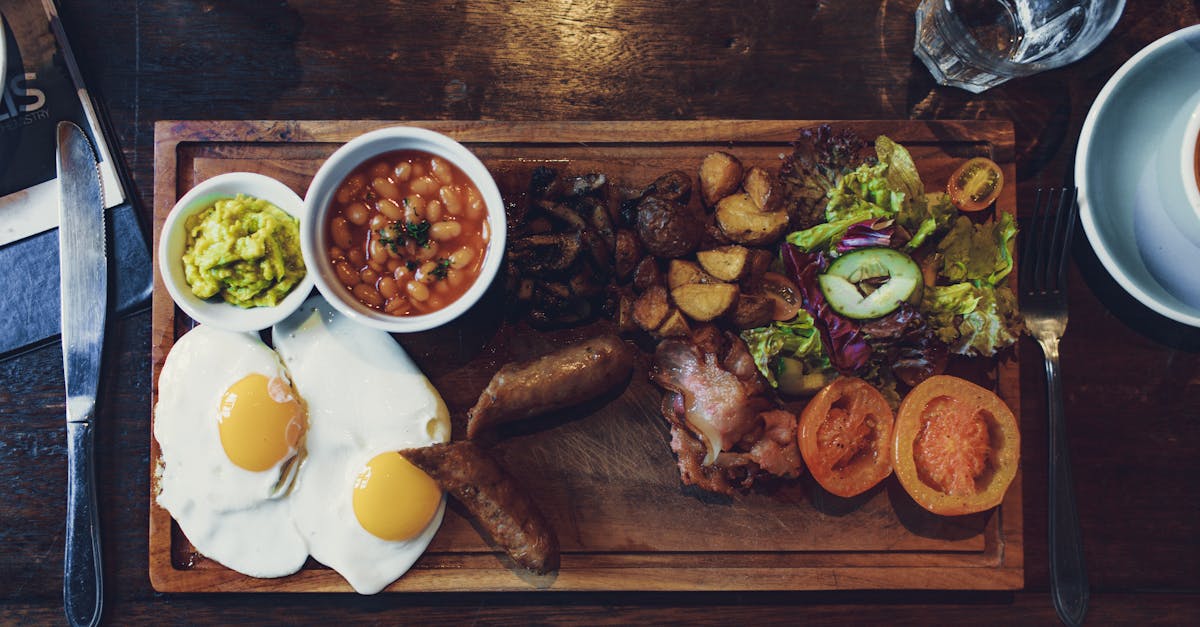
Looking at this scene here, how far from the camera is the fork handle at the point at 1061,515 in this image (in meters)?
3.16

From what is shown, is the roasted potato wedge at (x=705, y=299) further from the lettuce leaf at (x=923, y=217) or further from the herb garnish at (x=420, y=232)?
the herb garnish at (x=420, y=232)

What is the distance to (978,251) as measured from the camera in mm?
3041

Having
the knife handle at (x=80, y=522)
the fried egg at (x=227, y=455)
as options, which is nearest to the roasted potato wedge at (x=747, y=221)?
the fried egg at (x=227, y=455)

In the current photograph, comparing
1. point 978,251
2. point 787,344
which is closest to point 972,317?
point 978,251

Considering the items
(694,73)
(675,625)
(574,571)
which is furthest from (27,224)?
(675,625)

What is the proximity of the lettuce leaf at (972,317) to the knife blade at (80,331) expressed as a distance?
371 cm

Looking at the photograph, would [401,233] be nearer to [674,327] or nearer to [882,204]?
Answer: [674,327]

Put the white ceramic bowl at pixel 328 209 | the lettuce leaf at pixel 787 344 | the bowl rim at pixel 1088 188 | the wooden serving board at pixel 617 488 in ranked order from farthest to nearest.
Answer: the wooden serving board at pixel 617 488 → the lettuce leaf at pixel 787 344 → the bowl rim at pixel 1088 188 → the white ceramic bowl at pixel 328 209

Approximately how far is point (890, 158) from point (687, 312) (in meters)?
1.14

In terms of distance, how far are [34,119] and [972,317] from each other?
4369 millimetres

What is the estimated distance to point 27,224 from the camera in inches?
127

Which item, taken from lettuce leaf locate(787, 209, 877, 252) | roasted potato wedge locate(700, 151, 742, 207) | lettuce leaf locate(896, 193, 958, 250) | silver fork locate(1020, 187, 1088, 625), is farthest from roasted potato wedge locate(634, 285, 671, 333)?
silver fork locate(1020, 187, 1088, 625)

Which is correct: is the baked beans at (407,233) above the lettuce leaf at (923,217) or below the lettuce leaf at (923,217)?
below

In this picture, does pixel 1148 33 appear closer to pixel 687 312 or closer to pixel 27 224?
pixel 687 312
